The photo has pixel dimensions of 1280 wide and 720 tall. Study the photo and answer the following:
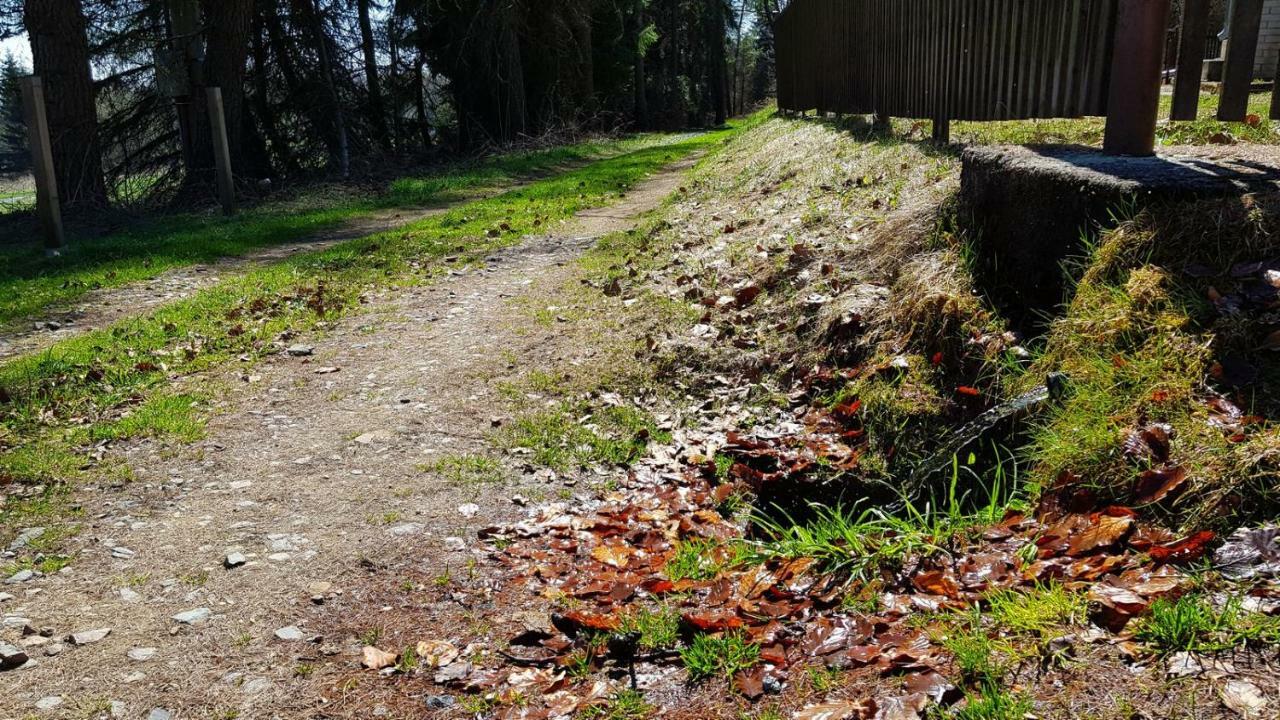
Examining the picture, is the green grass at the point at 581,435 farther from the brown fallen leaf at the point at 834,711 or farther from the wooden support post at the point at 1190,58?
the wooden support post at the point at 1190,58

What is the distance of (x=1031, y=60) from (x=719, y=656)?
16.4ft

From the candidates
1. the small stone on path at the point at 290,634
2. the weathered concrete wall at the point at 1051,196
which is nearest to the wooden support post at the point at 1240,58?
the weathered concrete wall at the point at 1051,196

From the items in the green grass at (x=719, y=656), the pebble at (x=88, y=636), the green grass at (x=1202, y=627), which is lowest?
the pebble at (x=88, y=636)

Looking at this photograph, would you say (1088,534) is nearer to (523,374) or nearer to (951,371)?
(951,371)

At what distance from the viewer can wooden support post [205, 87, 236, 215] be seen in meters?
12.2

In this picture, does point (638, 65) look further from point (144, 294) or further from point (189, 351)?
point (189, 351)

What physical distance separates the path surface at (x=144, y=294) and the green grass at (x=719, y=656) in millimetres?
5854

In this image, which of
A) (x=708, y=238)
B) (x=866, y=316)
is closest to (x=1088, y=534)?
(x=866, y=316)

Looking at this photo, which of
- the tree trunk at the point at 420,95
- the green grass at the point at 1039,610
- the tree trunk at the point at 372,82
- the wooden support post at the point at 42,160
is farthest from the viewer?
the tree trunk at the point at 420,95

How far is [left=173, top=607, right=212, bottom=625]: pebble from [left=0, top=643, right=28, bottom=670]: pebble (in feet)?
1.47

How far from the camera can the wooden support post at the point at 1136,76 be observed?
4285 mm

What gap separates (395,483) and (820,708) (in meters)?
2.64

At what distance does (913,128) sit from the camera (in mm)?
9070

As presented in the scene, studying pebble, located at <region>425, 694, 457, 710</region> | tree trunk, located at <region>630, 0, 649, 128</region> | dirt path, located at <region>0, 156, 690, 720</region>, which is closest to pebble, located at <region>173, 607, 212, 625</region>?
dirt path, located at <region>0, 156, 690, 720</region>
